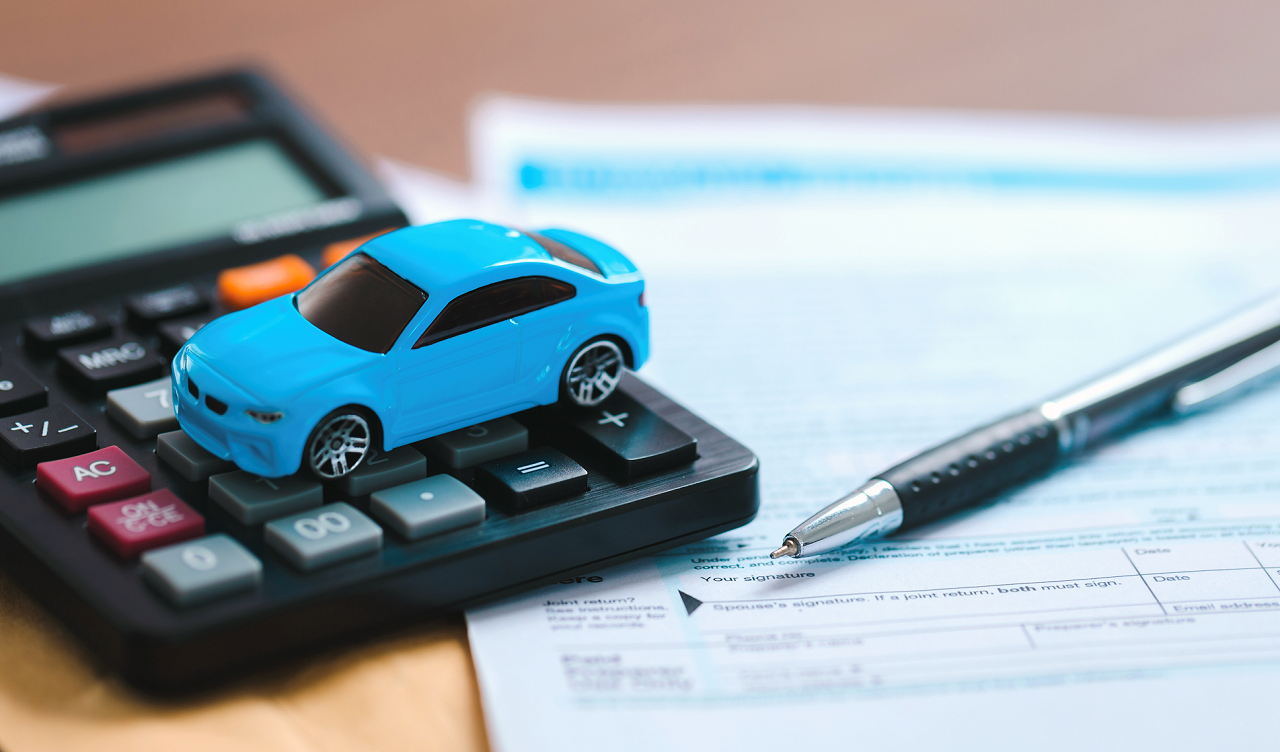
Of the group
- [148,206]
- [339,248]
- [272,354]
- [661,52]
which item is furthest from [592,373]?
[661,52]

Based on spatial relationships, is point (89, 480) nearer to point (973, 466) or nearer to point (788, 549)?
point (788, 549)

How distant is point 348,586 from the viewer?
0.45m

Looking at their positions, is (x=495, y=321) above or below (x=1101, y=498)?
above

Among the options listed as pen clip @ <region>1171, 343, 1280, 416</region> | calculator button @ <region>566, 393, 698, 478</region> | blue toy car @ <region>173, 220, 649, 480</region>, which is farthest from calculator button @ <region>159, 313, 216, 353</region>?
pen clip @ <region>1171, 343, 1280, 416</region>

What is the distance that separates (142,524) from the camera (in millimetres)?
462

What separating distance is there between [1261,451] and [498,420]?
0.45 metres

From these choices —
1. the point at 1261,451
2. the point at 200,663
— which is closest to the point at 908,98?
the point at 1261,451

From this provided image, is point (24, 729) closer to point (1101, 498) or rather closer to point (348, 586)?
point (348, 586)

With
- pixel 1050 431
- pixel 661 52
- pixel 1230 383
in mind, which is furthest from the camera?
pixel 661 52

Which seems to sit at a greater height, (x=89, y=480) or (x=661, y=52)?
(x=661, y=52)

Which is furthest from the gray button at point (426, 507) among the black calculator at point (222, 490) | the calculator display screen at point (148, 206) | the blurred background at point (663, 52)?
the blurred background at point (663, 52)

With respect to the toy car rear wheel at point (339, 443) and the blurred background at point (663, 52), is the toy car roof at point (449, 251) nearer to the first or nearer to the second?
the toy car rear wheel at point (339, 443)

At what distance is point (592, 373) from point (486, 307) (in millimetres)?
66

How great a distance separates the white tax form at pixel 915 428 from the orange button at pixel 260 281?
227mm
